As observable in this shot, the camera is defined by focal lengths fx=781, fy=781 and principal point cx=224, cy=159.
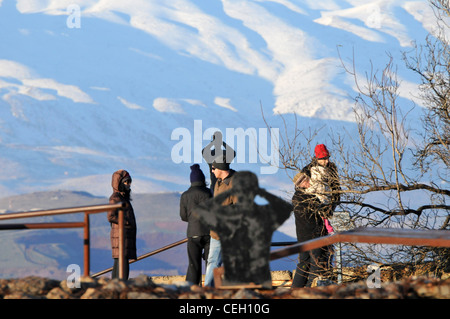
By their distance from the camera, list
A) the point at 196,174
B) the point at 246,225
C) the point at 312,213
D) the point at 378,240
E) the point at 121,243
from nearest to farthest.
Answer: the point at 246,225 < the point at 378,240 < the point at 121,243 < the point at 196,174 < the point at 312,213

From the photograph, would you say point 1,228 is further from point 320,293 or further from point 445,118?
point 445,118

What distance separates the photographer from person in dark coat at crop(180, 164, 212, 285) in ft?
27.8

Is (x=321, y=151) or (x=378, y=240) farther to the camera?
(x=321, y=151)

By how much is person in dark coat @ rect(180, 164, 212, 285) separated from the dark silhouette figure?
2783 millimetres

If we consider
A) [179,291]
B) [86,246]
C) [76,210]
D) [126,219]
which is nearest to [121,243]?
[86,246]

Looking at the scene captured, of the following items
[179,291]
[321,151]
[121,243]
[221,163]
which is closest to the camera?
[179,291]

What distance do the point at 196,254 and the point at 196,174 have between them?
2.90 ft

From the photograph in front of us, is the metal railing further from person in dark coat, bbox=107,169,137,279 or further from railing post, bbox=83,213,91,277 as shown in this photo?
person in dark coat, bbox=107,169,137,279

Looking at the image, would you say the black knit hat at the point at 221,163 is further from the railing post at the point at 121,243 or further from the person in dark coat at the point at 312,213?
the railing post at the point at 121,243

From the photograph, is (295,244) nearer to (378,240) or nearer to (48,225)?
(378,240)

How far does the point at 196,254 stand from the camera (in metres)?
8.57

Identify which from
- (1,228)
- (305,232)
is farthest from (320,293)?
(305,232)

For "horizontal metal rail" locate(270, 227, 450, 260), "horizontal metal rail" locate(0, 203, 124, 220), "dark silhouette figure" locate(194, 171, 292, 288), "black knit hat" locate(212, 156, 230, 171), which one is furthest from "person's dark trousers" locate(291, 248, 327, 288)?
"horizontal metal rail" locate(0, 203, 124, 220)

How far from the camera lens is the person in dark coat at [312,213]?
8695 millimetres
